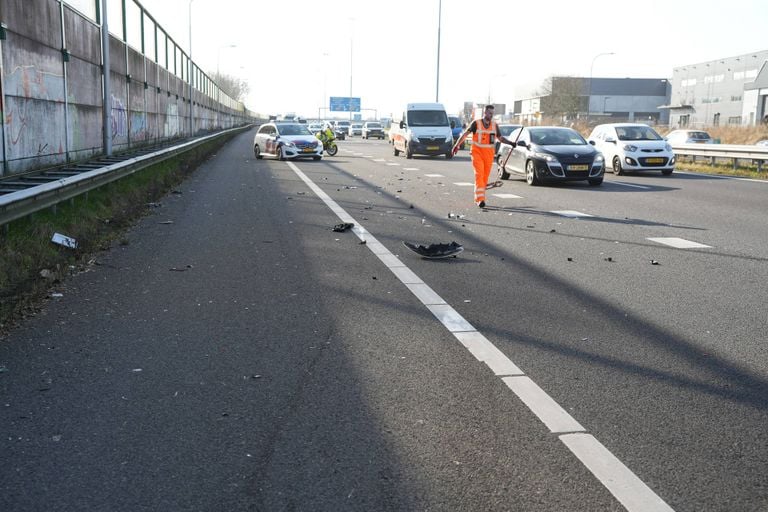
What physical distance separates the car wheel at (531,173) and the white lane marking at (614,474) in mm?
16179

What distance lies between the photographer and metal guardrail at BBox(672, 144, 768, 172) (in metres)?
24.3

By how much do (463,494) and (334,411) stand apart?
109 cm

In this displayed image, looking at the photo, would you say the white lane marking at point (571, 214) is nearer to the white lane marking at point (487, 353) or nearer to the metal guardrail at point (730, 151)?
the white lane marking at point (487, 353)

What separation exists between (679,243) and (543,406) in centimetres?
688

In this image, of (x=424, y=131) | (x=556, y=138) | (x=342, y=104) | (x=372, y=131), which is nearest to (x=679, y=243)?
(x=556, y=138)

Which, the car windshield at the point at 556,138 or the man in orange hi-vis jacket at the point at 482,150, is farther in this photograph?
the car windshield at the point at 556,138

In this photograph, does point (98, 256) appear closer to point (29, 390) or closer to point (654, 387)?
point (29, 390)

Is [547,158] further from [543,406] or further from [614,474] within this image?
[614,474]

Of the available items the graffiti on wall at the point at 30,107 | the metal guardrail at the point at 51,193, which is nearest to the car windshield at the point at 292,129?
the graffiti on wall at the point at 30,107

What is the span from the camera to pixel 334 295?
699cm

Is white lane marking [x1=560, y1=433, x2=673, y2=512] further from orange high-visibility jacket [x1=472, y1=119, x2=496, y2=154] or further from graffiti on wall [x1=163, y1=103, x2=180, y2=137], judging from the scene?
graffiti on wall [x1=163, y1=103, x2=180, y2=137]

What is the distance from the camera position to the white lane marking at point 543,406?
3934 mm


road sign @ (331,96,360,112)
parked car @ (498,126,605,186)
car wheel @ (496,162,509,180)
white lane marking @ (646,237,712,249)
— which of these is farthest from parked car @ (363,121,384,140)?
white lane marking @ (646,237,712,249)

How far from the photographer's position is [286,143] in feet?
104
